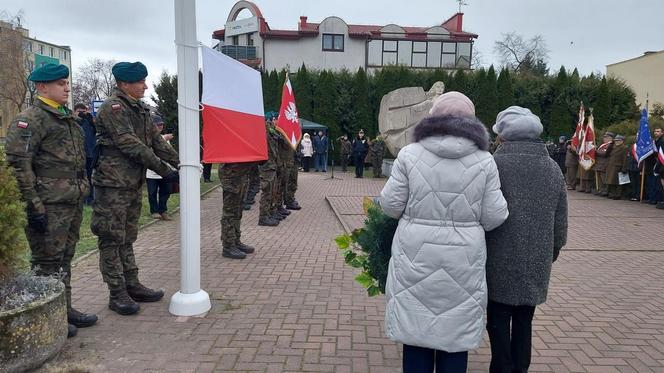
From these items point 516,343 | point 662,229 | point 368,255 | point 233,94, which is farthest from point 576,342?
point 662,229

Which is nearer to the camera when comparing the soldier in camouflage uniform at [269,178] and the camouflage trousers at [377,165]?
the soldier in camouflage uniform at [269,178]

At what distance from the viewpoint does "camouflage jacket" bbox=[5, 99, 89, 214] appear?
3.42 metres

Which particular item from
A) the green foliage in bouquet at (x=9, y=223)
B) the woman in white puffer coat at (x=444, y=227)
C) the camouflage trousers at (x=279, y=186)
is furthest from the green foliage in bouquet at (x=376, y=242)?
the camouflage trousers at (x=279, y=186)

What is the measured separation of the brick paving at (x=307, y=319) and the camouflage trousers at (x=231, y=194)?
0.40 m

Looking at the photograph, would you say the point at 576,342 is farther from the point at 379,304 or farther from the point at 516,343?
the point at 379,304

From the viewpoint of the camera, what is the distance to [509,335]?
2914mm

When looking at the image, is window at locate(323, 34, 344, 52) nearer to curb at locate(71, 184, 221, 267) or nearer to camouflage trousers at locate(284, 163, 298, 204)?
curb at locate(71, 184, 221, 267)

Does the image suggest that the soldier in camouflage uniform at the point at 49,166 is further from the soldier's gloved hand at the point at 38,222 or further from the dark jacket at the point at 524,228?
the dark jacket at the point at 524,228

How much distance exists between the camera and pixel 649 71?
30625 millimetres

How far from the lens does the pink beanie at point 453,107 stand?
98.0 inches

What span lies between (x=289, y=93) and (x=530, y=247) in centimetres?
722

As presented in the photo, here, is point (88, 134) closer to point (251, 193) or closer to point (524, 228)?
point (251, 193)

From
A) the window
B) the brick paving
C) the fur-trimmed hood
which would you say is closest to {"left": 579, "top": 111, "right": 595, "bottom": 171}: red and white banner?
the brick paving

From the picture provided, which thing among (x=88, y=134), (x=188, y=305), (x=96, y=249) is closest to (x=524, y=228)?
(x=188, y=305)
